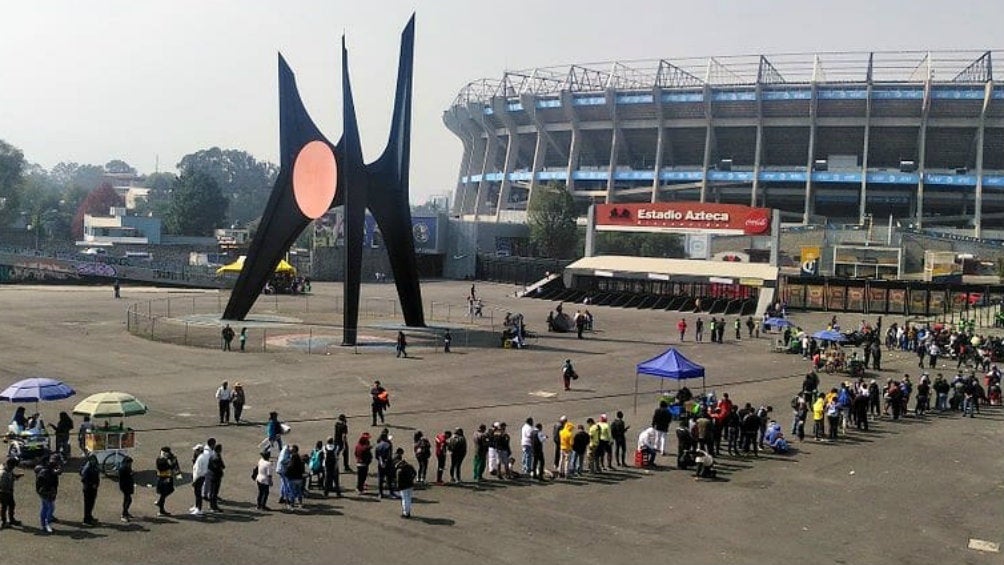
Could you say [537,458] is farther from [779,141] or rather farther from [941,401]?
[779,141]

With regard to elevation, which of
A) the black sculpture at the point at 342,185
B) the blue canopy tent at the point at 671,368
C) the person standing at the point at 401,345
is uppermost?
the black sculpture at the point at 342,185

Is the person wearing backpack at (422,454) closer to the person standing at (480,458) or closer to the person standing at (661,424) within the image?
the person standing at (480,458)

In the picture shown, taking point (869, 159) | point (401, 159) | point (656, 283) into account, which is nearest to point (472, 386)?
point (401, 159)

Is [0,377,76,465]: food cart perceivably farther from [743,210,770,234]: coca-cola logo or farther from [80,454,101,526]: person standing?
[743,210,770,234]: coca-cola logo

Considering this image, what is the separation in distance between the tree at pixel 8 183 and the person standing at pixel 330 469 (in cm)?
12410

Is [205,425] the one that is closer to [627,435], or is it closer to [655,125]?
[627,435]

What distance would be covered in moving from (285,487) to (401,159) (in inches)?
1073

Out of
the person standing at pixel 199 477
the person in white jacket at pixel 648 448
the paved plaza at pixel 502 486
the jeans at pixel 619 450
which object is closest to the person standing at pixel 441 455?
the paved plaza at pixel 502 486

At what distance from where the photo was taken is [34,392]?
19453mm

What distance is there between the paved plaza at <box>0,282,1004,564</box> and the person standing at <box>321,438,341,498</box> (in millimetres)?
362

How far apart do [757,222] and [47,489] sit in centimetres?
5430

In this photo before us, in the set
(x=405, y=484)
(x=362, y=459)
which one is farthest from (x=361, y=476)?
(x=405, y=484)

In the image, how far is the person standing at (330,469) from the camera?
17.1m

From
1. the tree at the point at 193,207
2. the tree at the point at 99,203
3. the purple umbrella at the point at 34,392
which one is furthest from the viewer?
the tree at the point at 99,203
